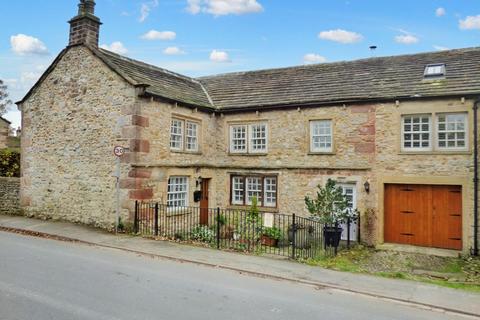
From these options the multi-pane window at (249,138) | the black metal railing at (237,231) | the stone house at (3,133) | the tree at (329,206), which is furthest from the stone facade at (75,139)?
the stone house at (3,133)

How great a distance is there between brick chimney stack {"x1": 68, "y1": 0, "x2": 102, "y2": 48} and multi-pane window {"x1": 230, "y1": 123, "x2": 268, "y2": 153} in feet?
24.2

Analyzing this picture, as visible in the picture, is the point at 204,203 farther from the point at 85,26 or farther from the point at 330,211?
the point at 85,26

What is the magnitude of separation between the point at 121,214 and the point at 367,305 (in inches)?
399

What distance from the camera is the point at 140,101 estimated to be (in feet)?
48.9

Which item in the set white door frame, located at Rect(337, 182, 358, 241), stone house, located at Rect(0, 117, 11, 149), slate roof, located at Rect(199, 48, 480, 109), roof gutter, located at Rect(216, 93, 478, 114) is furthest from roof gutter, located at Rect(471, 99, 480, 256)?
stone house, located at Rect(0, 117, 11, 149)

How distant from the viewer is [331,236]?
13844mm

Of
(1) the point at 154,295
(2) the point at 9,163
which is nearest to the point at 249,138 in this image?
(1) the point at 154,295

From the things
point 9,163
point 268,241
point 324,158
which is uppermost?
point 324,158

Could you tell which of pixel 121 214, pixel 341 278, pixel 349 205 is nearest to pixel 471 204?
pixel 349 205

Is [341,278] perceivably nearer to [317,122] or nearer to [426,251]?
[426,251]

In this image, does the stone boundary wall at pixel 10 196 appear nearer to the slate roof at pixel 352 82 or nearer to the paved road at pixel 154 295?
the paved road at pixel 154 295

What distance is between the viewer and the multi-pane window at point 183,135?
1684 centimetres

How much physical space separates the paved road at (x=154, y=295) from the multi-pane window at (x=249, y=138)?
8840mm

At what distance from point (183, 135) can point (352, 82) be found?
7.89 m
